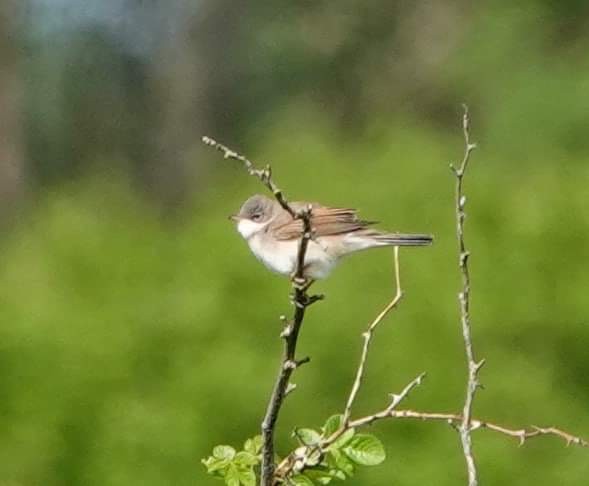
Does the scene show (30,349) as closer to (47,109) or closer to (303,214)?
(303,214)

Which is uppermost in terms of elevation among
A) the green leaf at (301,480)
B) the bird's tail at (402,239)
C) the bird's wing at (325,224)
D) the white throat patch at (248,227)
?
the white throat patch at (248,227)

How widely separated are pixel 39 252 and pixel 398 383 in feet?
8.24


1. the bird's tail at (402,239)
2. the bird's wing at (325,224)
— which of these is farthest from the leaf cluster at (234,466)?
the bird's wing at (325,224)

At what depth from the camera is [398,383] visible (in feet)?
26.3

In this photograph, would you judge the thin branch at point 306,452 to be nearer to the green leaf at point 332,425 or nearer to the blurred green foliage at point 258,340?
the green leaf at point 332,425

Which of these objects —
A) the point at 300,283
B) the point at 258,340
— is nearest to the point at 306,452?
the point at 300,283

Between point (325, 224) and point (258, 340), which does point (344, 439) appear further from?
point (258, 340)

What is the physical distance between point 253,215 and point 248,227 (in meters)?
0.08

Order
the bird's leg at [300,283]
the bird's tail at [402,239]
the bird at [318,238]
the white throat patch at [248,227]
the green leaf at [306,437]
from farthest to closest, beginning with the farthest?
1. the white throat patch at [248,227]
2. the bird at [318,238]
3. the bird's tail at [402,239]
4. the bird's leg at [300,283]
5. the green leaf at [306,437]

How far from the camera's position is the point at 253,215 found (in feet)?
15.9

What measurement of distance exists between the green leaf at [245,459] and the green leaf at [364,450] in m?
0.15

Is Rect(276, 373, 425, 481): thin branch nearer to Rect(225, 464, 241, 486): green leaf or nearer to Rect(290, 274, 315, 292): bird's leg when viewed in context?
Rect(225, 464, 241, 486): green leaf

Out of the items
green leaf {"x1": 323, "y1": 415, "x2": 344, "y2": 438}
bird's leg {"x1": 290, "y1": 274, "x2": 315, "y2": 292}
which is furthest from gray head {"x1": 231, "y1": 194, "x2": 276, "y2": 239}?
green leaf {"x1": 323, "y1": 415, "x2": 344, "y2": 438}

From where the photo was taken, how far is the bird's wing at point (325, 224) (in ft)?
14.6
